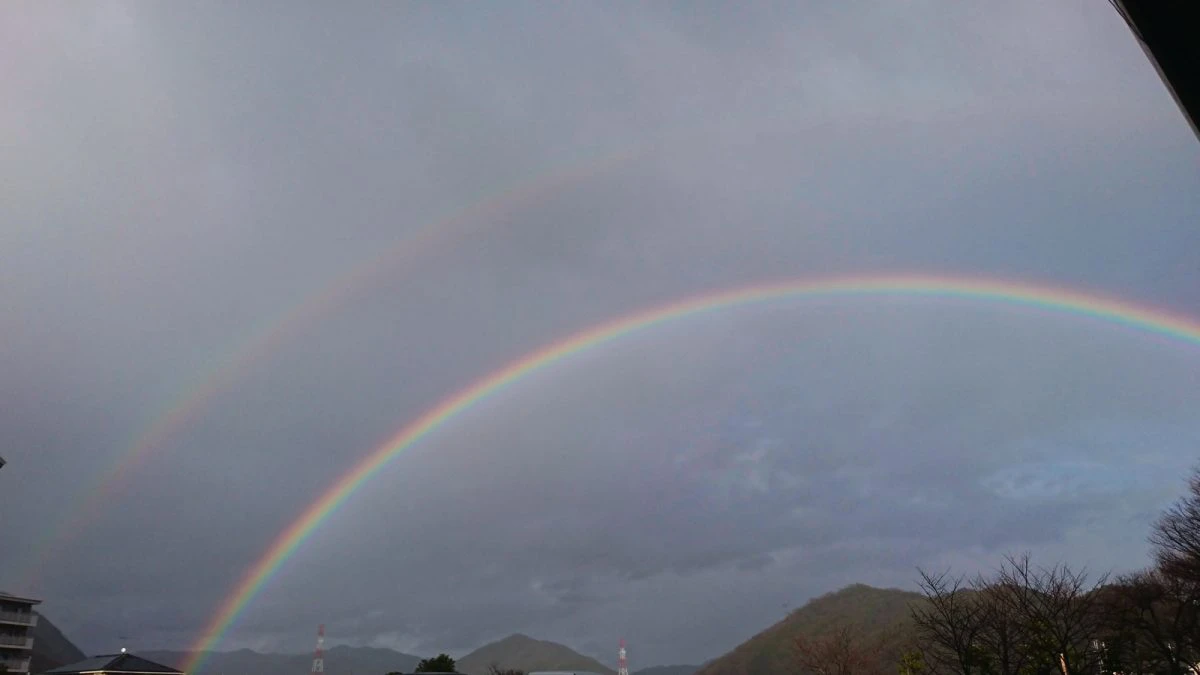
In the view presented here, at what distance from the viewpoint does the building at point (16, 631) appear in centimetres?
10269

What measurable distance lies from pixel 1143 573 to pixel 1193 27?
6294cm

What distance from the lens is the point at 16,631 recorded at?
10662cm

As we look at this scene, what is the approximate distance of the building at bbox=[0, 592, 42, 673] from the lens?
337 ft

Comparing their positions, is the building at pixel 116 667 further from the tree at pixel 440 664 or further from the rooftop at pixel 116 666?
the tree at pixel 440 664

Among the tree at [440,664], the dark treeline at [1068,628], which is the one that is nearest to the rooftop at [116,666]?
the tree at [440,664]

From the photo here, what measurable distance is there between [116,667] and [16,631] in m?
52.4

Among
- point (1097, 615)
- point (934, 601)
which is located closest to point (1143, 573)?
point (1097, 615)

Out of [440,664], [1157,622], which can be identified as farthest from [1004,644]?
[440,664]

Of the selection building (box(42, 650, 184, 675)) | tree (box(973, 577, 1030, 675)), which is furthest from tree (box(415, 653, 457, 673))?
tree (box(973, 577, 1030, 675))

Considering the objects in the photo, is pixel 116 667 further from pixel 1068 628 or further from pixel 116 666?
pixel 1068 628

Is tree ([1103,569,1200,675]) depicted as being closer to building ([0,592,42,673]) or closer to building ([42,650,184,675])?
building ([42,650,184,675])

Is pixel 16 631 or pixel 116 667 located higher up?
pixel 16 631

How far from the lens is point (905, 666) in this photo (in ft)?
115

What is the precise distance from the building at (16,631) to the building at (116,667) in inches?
1541
